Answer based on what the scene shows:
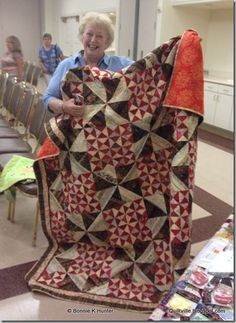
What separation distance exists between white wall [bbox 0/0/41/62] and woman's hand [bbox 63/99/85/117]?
8540mm

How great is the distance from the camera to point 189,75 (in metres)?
1.49

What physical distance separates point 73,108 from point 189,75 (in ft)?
1.95

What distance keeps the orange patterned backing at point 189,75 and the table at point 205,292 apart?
0.67 m

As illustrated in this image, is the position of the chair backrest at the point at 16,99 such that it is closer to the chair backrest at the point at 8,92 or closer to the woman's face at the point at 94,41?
the chair backrest at the point at 8,92

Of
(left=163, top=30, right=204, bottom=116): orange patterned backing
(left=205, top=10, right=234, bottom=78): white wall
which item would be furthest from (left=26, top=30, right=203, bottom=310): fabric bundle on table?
(left=205, top=10, right=234, bottom=78): white wall

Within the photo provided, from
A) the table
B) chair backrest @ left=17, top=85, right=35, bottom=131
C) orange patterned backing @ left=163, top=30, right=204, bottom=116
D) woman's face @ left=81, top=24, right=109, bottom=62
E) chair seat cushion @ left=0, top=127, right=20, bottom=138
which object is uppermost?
woman's face @ left=81, top=24, right=109, bottom=62

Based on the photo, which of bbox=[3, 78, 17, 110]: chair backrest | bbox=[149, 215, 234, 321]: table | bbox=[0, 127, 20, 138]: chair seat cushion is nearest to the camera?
bbox=[149, 215, 234, 321]: table

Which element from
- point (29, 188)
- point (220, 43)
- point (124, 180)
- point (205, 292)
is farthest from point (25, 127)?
point (220, 43)

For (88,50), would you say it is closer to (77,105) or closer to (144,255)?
(77,105)

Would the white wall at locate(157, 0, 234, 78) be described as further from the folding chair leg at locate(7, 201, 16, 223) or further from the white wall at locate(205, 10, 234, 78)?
the folding chair leg at locate(7, 201, 16, 223)

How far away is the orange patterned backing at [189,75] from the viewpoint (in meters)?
1.49

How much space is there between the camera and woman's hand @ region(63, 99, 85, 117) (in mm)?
1694

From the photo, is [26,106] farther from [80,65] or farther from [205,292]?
[205,292]

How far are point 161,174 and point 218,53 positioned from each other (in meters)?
4.50
